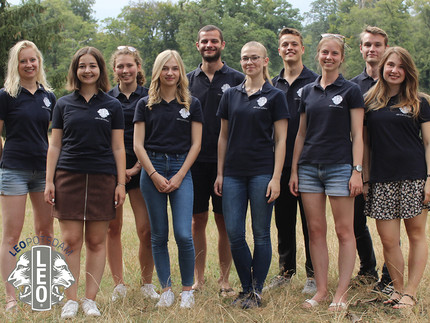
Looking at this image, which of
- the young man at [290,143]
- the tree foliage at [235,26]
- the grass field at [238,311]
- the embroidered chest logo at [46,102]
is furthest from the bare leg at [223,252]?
the tree foliage at [235,26]

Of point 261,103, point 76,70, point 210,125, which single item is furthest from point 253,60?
point 76,70

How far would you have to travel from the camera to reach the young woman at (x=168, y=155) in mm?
4711

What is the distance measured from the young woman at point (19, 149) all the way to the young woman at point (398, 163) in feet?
9.99

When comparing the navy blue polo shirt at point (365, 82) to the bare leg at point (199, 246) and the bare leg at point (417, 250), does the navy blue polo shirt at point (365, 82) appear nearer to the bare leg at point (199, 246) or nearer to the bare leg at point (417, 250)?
the bare leg at point (417, 250)

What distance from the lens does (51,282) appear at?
462 cm

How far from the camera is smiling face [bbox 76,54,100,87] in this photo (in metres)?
4.62

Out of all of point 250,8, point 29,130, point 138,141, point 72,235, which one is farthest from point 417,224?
point 250,8

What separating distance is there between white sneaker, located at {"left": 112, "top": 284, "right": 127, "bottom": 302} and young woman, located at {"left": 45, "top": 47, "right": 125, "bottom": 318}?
1.35ft

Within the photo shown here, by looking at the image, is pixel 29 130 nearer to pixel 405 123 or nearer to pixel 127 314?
pixel 127 314

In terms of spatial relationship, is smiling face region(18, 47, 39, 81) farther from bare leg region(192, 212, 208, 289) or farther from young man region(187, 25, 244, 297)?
bare leg region(192, 212, 208, 289)

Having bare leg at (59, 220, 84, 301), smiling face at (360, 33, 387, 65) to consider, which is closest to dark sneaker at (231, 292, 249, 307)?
bare leg at (59, 220, 84, 301)

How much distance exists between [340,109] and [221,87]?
1.33 m

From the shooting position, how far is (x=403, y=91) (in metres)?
4.79

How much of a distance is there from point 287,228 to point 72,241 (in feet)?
7.58
